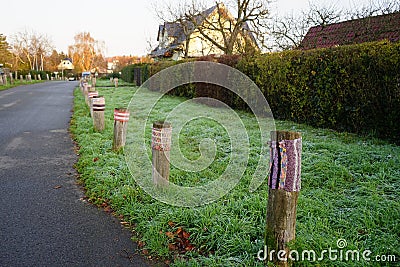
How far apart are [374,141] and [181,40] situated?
23505 mm

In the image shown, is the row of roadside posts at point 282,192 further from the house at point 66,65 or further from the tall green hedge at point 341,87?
the house at point 66,65

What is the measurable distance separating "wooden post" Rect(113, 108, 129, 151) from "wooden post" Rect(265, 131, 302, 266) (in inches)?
170

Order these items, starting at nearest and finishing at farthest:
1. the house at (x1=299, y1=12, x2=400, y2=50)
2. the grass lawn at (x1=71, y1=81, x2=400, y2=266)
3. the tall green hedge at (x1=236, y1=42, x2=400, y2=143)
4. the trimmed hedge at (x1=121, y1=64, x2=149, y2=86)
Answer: the grass lawn at (x1=71, y1=81, x2=400, y2=266) < the tall green hedge at (x1=236, y1=42, x2=400, y2=143) < the house at (x1=299, y1=12, x2=400, y2=50) < the trimmed hedge at (x1=121, y1=64, x2=149, y2=86)

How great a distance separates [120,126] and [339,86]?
5.25m

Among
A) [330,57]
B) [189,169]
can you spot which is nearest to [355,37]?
[330,57]

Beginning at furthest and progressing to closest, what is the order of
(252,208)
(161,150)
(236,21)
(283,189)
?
(236,21) → (161,150) → (252,208) → (283,189)

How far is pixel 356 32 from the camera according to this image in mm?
13445

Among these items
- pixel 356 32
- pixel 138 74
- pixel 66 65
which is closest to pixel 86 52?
pixel 66 65

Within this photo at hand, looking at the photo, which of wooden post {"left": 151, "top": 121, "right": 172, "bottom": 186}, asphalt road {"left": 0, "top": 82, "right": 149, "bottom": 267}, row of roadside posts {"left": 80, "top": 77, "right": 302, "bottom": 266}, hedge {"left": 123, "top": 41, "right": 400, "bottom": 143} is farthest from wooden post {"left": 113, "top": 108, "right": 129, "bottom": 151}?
hedge {"left": 123, "top": 41, "right": 400, "bottom": 143}

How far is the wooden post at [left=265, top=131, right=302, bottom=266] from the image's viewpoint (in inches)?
106

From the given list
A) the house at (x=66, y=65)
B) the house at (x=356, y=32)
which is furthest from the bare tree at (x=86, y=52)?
the house at (x=356, y=32)

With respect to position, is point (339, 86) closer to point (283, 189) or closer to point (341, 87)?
point (341, 87)

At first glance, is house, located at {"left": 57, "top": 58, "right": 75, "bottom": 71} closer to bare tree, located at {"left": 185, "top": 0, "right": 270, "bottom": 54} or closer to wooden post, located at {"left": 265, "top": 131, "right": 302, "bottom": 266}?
bare tree, located at {"left": 185, "top": 0, "right": 270, "bottom": 54}

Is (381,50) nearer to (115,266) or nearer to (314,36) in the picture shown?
(115,266)
